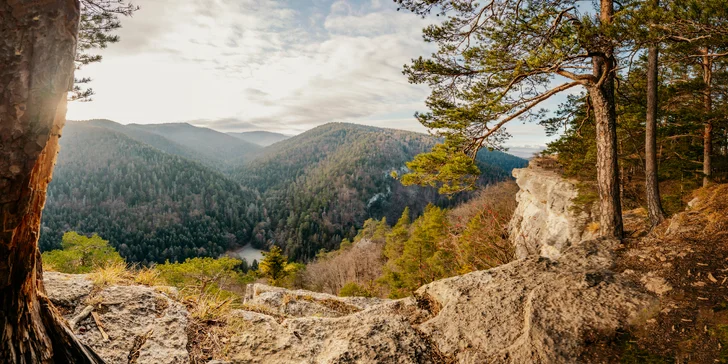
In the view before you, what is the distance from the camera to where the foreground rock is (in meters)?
2.72

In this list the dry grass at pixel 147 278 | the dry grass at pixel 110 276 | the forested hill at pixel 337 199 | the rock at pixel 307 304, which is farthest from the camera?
the forested hill at pixel 337 199

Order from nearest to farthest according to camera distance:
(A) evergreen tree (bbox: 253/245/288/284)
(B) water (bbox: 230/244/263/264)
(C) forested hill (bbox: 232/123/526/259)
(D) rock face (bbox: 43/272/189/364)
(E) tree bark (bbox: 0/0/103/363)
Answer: (E) tree bark (bbox: 0/0/103/363) → (D) rock face (bbox: 43/272/189/364) → (A) evergreen tree (bbox: 253/245/288/284) → (C) forested hill (bbox: 232/123/526/259) → (B) water (bbox: 230/244/263/264)

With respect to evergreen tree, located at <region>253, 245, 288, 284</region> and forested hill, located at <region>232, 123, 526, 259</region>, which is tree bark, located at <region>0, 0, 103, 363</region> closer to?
evergreen tree, located at <region>253, 245, 288, 284</region>

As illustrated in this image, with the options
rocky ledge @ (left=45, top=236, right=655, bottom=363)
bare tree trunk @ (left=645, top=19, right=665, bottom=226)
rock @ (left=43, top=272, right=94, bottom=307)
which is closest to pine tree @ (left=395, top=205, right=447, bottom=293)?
bare tree trunk @ (left=645, top=19, right=665, bottom=226)

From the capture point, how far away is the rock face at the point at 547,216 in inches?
482

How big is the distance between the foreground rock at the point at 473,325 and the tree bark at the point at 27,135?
4.78ft

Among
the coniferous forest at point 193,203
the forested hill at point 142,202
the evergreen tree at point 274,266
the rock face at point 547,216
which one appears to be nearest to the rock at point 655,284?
the rock face at point 547,216

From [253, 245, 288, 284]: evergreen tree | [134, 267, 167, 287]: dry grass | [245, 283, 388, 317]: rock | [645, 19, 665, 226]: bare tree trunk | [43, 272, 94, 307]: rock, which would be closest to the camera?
[43, 272, 94, 307]: rock

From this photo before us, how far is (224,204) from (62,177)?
58362 mm

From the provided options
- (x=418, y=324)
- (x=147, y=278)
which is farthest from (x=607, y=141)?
(x=147, y=278)

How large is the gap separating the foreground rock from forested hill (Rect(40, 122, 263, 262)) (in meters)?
99.0

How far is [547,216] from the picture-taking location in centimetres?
1527

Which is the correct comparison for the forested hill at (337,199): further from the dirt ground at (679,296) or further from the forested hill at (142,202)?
the dirt ground at (679,296)

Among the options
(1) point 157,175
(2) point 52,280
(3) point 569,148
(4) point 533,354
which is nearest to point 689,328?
(4) point 533,354
